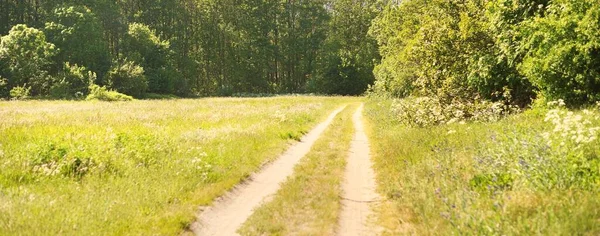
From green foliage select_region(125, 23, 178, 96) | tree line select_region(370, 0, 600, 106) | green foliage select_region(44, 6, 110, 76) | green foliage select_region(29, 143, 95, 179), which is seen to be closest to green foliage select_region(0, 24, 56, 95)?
green foliage select_region(44, 6, 110, 76)

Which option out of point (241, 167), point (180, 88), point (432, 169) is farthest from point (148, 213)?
point (180, 88)

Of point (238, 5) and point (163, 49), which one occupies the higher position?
point (238, 5)

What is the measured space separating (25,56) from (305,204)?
57.6m

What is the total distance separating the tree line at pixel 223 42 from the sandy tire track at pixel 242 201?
5421 cm

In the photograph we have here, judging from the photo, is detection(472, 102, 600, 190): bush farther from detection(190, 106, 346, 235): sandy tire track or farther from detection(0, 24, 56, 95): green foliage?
detection(0, 24, 56, 95): green foliage

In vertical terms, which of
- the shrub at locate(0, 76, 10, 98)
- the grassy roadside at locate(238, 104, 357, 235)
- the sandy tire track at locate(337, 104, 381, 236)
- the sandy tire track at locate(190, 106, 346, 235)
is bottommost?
the sandy tire track at locate(337, 104, 381, 236)

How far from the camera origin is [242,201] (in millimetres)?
8250

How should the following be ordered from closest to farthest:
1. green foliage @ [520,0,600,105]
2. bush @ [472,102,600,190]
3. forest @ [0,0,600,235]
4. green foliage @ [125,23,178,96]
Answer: bush @ [472,102,600,190]
forest @ [0,0,600,235]
green foliage @ [520,0,600,105]
green foliage @ [125,23,178,96]

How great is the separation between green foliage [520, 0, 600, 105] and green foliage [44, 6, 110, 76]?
202 feet

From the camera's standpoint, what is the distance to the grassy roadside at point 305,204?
21.4ft

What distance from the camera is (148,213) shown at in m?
6.86

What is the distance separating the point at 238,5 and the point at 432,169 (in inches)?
3147

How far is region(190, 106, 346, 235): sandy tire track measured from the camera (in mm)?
6695

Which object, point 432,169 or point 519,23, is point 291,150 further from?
point 519,23
